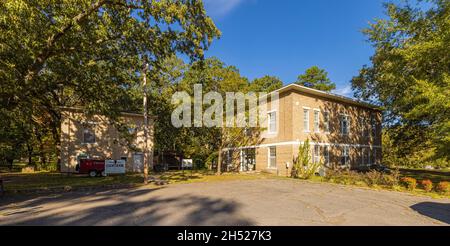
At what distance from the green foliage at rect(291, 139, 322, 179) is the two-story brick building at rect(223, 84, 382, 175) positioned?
0.63 meters

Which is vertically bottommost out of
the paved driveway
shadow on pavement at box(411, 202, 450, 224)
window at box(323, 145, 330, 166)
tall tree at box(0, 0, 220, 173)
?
shadow on pavement at box(411, 202, 450, 224)

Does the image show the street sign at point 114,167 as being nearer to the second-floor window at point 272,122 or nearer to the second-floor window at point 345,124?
the second-floor window at point 272,122

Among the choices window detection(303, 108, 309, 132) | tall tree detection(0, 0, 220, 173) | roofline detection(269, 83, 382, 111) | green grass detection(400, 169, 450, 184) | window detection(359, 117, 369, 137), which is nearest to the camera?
tall tree detection(0, 0, 220, 173)

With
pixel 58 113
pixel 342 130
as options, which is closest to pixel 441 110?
pixel 342 130

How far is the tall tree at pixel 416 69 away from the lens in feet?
46.8

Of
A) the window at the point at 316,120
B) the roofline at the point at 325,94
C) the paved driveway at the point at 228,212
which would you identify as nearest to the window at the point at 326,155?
the window at the point at 316,120

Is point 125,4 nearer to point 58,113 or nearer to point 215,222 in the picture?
point 215,222

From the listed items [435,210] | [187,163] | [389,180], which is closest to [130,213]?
[435,210]

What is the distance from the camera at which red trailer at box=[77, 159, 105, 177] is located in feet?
78.1

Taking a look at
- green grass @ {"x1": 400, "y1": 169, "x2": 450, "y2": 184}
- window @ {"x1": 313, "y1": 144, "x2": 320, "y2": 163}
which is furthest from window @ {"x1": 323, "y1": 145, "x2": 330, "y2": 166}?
green grass @ {"x1": 400, "y1": 169, "x2": 450, "y2": 184}

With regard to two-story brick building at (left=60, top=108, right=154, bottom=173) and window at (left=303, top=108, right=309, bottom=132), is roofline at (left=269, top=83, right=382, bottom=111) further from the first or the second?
two-story brick building at (left=60, top=108, right=154, bottom=173)

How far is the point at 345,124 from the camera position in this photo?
2833 centimetres

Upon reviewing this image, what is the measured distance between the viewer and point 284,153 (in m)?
23.9

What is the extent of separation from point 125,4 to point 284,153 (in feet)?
59.4
